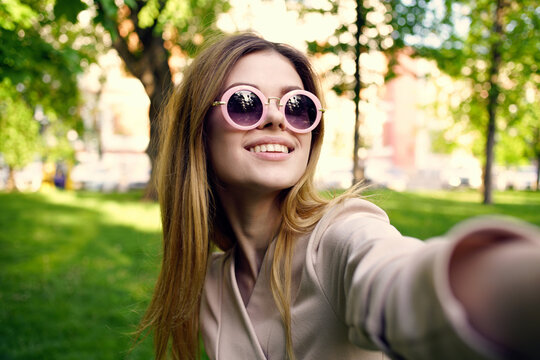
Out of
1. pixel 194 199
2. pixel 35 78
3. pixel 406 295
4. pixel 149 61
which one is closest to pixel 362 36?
pixel 194 199

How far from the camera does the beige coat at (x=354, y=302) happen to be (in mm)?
672

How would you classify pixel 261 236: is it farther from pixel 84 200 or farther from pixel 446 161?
pixel 446 161

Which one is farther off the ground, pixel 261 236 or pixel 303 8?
pixel 303 8

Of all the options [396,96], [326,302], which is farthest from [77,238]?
[396,96]

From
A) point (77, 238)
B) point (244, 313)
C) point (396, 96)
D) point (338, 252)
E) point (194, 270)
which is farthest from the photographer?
point (396, 96)

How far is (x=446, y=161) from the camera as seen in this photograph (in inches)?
1531

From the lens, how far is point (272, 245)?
1.78 meters

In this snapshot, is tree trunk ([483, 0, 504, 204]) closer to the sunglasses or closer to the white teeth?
the sunglasses

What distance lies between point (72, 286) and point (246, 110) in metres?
4.98

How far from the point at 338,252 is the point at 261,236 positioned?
2.40ft

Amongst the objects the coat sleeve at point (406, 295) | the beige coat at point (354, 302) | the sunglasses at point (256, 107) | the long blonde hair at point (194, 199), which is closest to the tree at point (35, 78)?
the long blonde hair at point (194, 199)

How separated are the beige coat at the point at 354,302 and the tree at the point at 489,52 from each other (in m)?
3.60

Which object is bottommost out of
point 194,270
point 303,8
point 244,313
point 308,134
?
point 244,313

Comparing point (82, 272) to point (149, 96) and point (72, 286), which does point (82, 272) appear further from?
point (149, 96)
